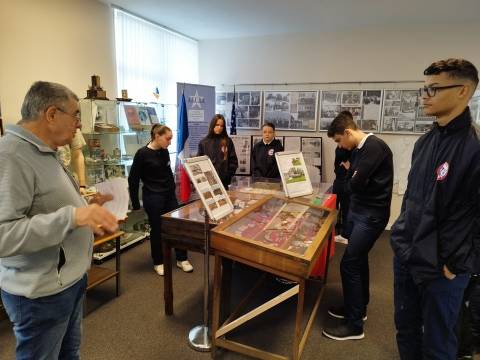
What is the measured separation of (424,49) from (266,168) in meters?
2.58

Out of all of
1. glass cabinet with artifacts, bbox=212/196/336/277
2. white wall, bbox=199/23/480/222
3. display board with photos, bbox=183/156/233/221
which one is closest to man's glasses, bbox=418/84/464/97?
glass cabinet with artifacts, bbox=212/196/336/277

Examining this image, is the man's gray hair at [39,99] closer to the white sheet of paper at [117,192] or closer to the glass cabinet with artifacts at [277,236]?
the white sheet of paper at [117,192]

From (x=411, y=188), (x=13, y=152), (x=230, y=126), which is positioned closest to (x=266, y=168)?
(x=230, y=126)

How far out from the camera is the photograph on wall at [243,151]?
5.05 meters

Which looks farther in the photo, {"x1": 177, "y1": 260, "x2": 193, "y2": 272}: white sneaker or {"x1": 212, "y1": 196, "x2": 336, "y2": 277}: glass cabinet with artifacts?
{"x1": 177, "y1": 260, "x2": 193, "y2": 272}: white sneaker

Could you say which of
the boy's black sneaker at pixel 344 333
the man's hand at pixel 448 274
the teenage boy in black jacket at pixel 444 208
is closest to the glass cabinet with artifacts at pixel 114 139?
the boy's black sneaker at pixel 344 333

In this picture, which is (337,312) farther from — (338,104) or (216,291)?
(338,104)

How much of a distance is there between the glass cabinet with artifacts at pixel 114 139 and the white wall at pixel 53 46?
45cm

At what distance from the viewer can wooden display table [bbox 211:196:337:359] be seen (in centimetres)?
164

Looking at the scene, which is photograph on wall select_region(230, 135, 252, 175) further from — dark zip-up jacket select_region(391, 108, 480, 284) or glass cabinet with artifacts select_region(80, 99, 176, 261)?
dark zip-up jacket select_region(391, 108, 480, 284)

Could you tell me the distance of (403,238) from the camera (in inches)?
59.9

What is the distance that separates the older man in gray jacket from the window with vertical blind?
3186 millimetres

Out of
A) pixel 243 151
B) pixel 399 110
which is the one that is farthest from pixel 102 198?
pixel 399 110

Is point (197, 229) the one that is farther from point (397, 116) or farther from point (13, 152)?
point (397, 116)
